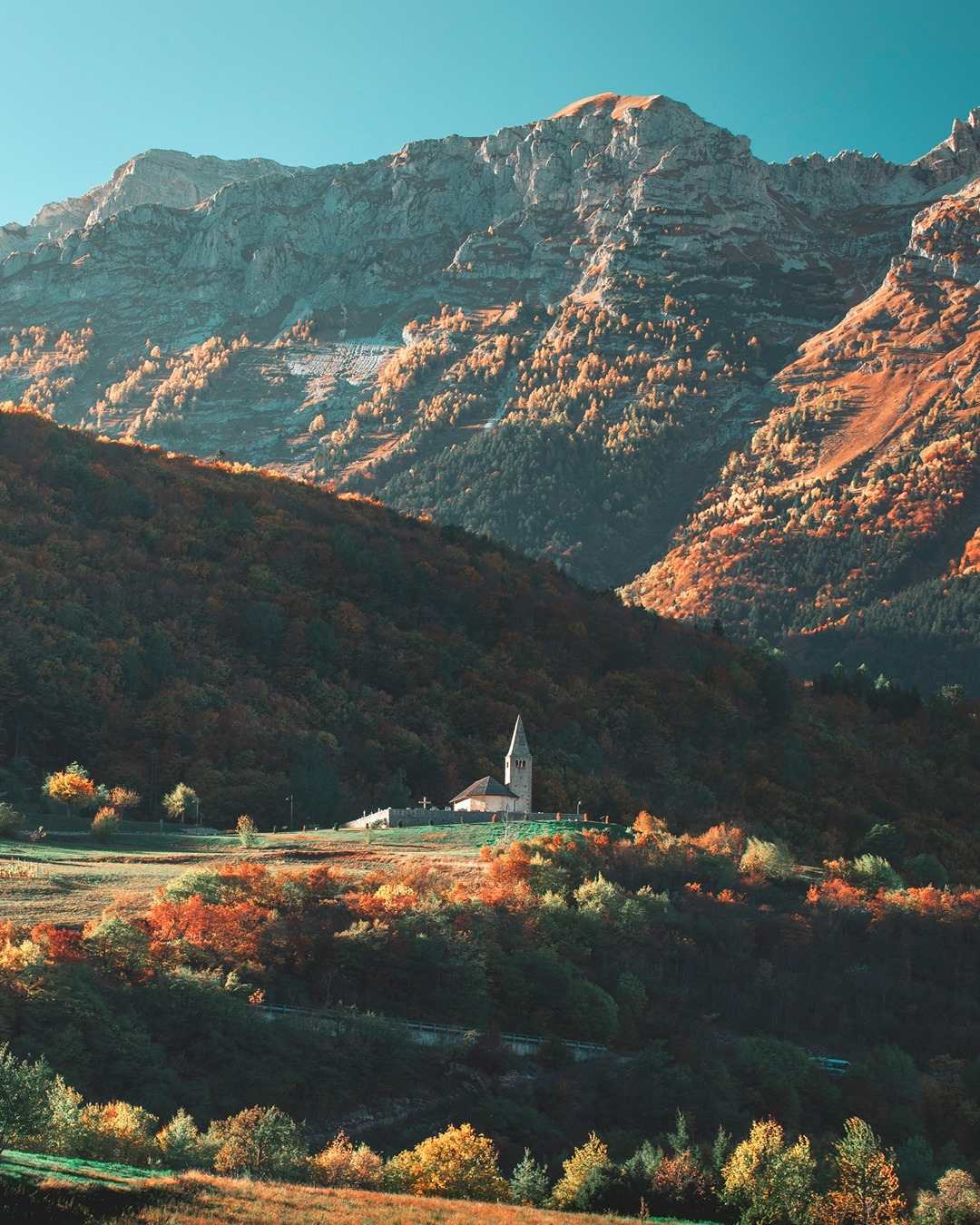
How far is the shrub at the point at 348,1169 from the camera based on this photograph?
4888 centimetres

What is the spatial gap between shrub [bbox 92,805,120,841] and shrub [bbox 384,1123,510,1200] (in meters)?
41.0

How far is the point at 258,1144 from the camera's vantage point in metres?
49.7

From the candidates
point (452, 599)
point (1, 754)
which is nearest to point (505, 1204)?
point (1, 754)

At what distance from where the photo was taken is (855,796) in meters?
132

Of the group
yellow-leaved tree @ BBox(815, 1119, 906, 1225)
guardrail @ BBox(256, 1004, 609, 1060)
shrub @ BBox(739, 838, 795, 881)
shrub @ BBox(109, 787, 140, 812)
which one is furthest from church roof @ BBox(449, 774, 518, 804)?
yellow-leaved tree @ BBox(815, 1119, 906, 1225)

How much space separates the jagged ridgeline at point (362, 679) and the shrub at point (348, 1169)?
57024 mm

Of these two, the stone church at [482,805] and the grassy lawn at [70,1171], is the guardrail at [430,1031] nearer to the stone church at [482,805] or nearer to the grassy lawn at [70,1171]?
the grassy lawn at [70,1171]

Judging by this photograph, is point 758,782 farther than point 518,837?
Yes

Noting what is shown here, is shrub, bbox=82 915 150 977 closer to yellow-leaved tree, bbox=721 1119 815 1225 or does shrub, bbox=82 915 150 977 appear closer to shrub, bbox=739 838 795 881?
yellow-leaved tree, bbox=721 1119 815 1225

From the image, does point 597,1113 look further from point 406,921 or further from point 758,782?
point 758,782

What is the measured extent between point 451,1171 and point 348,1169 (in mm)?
3247

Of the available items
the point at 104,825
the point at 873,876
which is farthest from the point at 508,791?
the point at 104,825

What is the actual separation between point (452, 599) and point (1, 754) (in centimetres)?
5113

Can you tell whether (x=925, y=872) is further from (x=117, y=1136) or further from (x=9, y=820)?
(x=117, y=1136)
